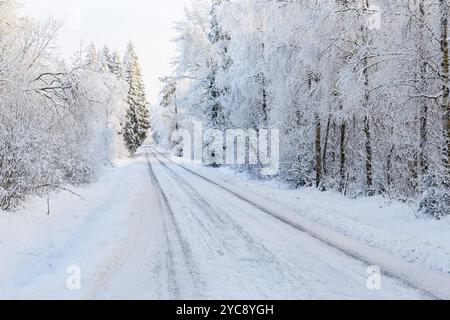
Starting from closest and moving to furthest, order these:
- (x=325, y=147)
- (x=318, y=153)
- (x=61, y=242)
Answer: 1. (x=61, y=242)
2. (x=318, y=153)
3. (x=325, y=147)

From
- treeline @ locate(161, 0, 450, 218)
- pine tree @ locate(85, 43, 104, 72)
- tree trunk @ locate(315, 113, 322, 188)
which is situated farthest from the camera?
pine tree @ locate(85, 43, 104, 72)

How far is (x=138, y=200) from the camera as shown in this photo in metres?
15.9

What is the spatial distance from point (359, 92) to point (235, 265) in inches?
322

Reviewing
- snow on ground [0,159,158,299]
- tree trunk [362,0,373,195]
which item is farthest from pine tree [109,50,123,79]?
tree trunk [362,0,373,195]

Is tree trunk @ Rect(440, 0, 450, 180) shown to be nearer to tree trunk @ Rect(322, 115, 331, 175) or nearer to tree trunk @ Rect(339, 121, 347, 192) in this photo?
tree trunk @ Rect(339, 121, 347, 192)

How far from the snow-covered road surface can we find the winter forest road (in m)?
0.01

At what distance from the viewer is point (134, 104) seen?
205ft

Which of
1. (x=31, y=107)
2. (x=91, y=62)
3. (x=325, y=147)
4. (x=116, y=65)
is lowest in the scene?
(x=325, y=147)

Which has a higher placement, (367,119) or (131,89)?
(131,89)

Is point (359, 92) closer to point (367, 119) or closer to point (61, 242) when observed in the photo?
point (367, 119)

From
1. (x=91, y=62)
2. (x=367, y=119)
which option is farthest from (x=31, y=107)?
(x=367, y=119)

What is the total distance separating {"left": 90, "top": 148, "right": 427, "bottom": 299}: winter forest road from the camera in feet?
19.3

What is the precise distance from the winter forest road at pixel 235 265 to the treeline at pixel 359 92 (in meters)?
4.19

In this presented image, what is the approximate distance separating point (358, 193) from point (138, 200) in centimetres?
759
